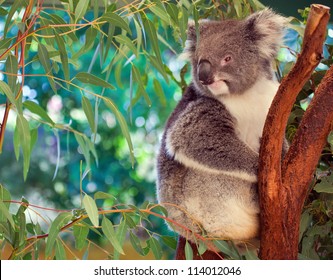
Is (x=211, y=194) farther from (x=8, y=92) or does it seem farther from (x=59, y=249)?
(x=8, y=92)

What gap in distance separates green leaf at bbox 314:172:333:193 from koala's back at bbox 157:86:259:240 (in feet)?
0.66

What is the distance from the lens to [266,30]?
1.90m

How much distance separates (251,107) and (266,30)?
248mm

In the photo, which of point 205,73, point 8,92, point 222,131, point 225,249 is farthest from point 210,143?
point 8,92

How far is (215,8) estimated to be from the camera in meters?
2.08

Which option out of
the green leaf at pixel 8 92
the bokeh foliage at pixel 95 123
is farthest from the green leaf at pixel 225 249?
the green leaf at pixel 8 92

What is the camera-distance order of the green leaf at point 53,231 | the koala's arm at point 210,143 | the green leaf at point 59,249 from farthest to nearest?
the koala's arm at point 210,143 < the green leaf at point 59,249 < the green leaf at point 53,231

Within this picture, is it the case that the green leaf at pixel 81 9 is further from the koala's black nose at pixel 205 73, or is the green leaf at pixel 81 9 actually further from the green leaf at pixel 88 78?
the koala's black nose at pixel 205 73

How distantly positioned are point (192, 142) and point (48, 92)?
2.52m

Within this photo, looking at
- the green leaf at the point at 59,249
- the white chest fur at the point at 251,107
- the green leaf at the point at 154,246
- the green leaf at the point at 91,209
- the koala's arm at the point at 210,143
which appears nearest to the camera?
the green leaf at the point at 91,209

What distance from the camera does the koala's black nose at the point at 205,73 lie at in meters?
1.77

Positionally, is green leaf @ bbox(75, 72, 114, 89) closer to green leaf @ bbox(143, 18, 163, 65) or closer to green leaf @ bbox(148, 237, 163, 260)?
green leaf @ bbox(143, 18, 163, 65)

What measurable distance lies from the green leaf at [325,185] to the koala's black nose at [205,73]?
431mm

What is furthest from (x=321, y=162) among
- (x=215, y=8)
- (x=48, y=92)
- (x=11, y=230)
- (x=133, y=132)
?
(x=48, y=92)
